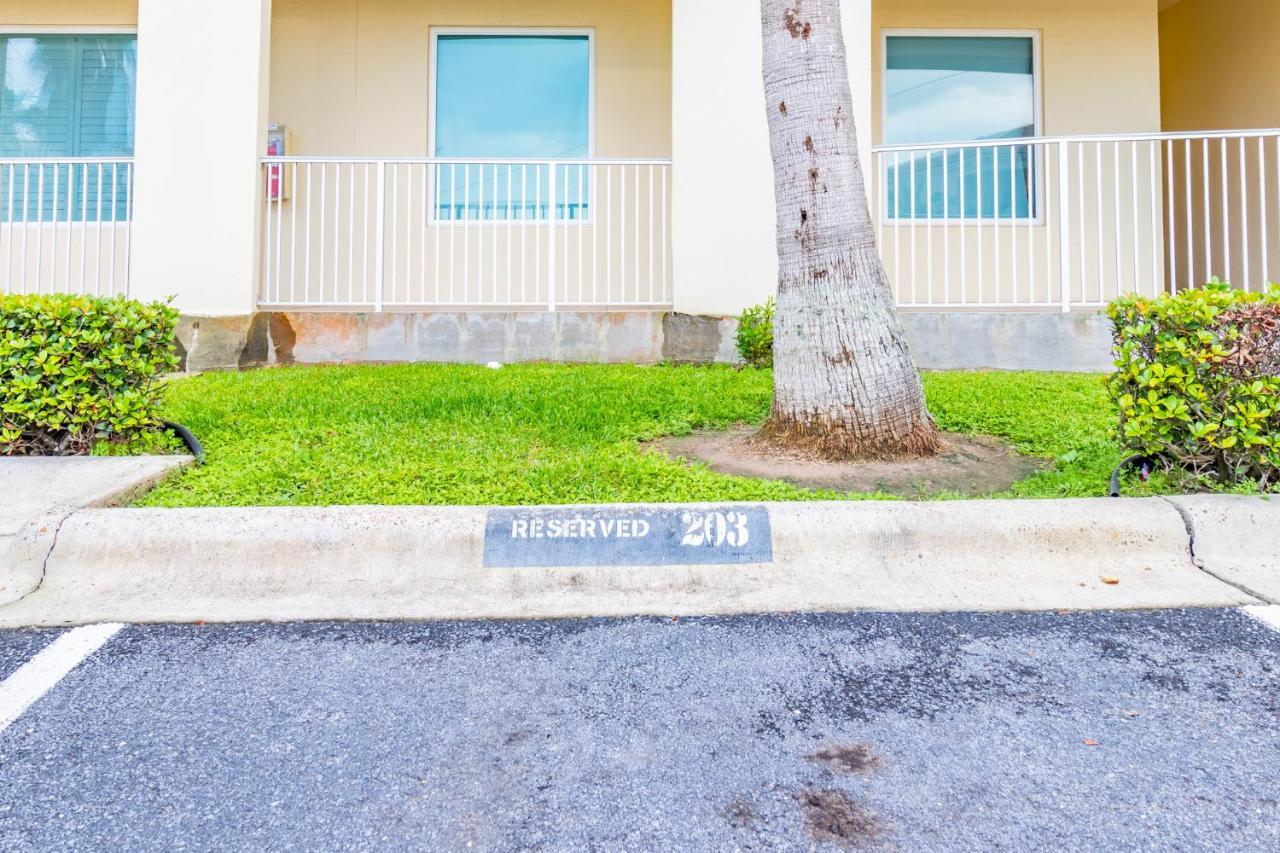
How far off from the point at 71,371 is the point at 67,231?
544cm

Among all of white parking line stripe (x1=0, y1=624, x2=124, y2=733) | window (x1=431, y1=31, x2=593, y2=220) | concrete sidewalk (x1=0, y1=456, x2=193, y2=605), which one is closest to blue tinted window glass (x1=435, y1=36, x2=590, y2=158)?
window (x1=431, y1=31, x2=593, y2=220)

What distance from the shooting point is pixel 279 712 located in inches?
84.4

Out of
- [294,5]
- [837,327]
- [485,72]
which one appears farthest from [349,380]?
[294,5]

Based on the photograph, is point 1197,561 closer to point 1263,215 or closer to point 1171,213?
point 1171,213

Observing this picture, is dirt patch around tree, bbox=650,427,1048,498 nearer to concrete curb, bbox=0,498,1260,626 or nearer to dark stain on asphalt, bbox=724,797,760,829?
concrete curb, bbox=0,498,1260,626

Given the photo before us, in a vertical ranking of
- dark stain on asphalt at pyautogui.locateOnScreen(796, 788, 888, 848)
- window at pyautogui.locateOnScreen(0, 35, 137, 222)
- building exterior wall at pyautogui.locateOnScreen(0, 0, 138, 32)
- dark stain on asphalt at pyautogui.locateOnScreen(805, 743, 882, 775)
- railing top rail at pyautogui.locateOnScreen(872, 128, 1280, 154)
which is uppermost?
building exterior wall at pyautogui.locateOnScreen(0, 0, 138, 32)

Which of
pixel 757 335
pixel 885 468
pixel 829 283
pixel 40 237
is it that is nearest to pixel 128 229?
pixel 40 237

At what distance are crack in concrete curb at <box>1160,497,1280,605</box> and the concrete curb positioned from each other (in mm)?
23

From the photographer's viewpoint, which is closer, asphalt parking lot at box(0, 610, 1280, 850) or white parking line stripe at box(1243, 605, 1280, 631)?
asphalt parking lot at box(0, 610, 1280, 850)

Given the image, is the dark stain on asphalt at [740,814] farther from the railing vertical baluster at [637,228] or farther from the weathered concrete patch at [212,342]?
the weathered concrete patch at [212,342]

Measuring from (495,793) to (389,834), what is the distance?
9.5 inches

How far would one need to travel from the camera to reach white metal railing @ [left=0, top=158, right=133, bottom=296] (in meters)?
8.17

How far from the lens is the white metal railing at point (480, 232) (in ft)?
27.6

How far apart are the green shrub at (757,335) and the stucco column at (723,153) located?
43cm
